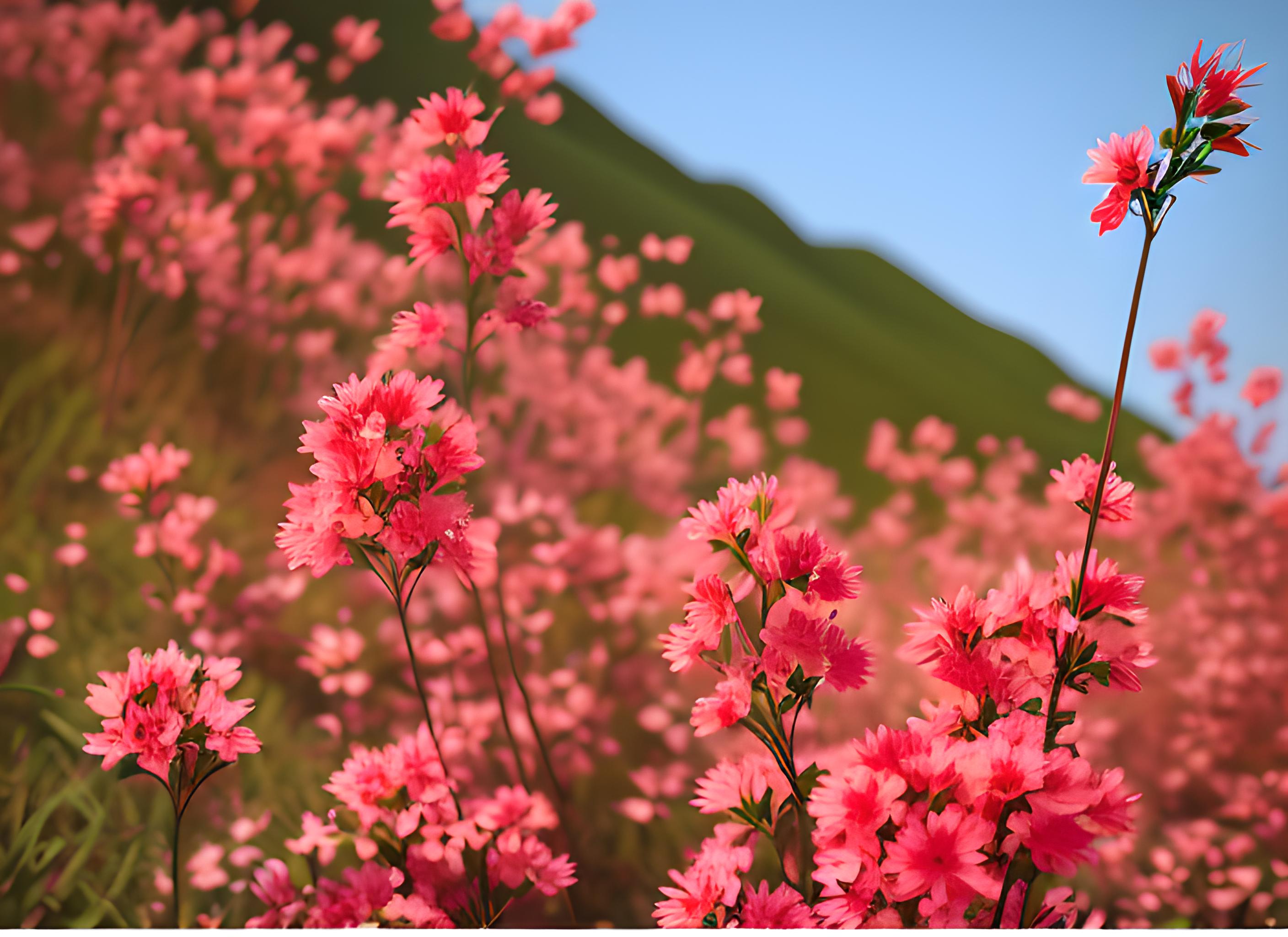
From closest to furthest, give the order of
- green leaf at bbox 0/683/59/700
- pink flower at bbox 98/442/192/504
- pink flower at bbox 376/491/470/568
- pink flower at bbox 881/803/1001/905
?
pink flower at bbox 881/803/1001/905, pink flower at bbox 376/491/470/568, green leaf at bbox 0/683/59/700, pink flower at bbox 98/442/192/504

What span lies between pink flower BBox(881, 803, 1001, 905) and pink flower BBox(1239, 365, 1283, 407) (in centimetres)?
70

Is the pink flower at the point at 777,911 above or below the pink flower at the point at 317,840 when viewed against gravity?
above

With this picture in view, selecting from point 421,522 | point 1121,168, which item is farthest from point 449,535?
point 1121,168

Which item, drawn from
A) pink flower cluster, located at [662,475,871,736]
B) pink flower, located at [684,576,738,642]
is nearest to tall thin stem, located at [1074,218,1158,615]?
pink flower cluster, located at [662,475,871,736]

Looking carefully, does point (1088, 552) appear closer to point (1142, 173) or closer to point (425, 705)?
point (1142, 173)

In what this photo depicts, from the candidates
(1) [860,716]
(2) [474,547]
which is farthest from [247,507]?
(1) [860,716]

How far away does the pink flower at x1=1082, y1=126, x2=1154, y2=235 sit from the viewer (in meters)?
0.60

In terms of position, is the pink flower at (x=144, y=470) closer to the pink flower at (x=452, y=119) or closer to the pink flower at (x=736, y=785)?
the pink flower at (x=452, y=119)

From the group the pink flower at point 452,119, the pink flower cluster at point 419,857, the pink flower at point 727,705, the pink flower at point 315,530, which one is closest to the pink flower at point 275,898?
the pink flower cluster at point 419,857

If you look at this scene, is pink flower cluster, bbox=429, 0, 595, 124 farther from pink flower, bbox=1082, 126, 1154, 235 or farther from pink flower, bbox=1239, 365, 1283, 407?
pink flower, bbox=1239, 365, 1283, 407

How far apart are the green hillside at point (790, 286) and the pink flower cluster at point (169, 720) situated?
1.78 ft

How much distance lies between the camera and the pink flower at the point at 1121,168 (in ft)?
1.97

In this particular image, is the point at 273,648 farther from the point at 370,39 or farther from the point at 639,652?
the point at 370,39

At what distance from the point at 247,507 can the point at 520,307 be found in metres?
0.40
